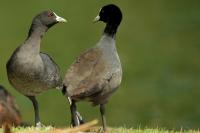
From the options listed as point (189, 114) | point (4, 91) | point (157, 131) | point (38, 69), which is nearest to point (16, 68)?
point (38, 69)

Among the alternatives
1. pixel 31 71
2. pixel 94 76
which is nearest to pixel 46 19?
pixel 31 71

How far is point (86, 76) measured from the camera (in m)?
5.86

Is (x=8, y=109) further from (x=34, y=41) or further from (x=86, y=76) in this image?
(x=86, y=76)

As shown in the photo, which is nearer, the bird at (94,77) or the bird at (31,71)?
the bird at (94,77)

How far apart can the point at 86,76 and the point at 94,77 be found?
108mm

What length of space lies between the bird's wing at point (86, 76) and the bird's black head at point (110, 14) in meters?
0.82

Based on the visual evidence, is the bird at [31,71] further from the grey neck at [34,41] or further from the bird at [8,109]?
the bird at [8,109]

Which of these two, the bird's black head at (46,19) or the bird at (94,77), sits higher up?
the bird's black head at (46,19)

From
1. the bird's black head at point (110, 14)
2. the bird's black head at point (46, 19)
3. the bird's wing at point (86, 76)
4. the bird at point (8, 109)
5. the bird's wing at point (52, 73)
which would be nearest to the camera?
the bird's wing at point (86, 76)

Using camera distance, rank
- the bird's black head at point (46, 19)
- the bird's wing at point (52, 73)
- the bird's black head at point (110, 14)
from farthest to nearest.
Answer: the bird's black head at point (46, 19), the bird's wing at point (52, 73), the bird's black head at point (110, 14)

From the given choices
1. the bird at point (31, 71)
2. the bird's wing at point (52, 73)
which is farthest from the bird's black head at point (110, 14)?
the bird's wing at point (52, 73)

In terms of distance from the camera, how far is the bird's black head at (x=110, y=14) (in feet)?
22.7

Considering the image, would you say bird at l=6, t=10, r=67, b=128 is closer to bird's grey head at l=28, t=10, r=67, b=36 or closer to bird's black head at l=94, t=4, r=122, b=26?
bird's grey head at l=28, t=10, r=67, b=36

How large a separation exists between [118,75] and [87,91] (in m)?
0.54
